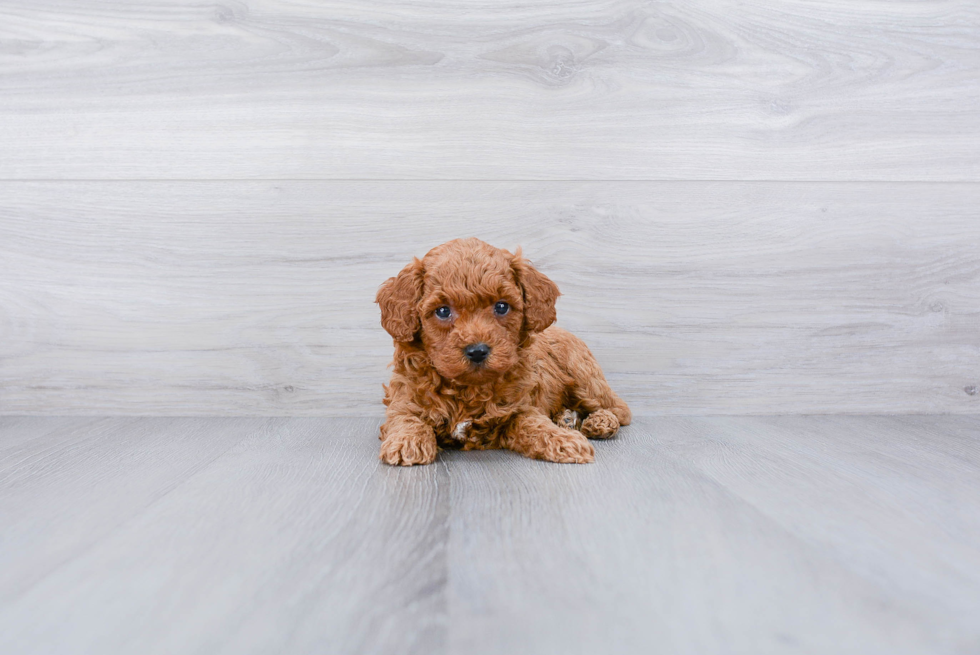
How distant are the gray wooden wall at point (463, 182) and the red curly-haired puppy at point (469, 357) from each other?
47 centimetres

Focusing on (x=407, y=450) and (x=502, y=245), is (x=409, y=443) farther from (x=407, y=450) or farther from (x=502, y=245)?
(x=502, y=245)

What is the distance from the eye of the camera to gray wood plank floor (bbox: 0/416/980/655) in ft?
2.02

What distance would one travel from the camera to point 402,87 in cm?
178

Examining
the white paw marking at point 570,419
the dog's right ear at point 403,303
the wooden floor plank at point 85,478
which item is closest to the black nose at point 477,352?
the dog's right ear at point 403,303

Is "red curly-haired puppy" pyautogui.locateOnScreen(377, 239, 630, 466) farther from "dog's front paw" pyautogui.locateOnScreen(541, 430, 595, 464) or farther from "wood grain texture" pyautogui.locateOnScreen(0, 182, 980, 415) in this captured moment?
"wood grain texture" pyautogui.locateOnScreen(0, 182, 980, 415)

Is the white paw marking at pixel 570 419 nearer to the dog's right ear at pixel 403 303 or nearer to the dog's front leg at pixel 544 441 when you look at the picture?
the dog's front leg at pixel 544 441

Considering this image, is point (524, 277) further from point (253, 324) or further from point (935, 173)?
point (935, 173)

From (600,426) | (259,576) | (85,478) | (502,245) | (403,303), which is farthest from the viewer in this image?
(502,245)

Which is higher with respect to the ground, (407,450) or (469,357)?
(469,357)

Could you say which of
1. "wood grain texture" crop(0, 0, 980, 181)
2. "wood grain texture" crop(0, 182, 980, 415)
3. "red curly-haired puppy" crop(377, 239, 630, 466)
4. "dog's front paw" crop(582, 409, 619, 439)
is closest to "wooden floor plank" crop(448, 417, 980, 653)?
"red curly-haired puppy" crop(377, 239, 630, 466)

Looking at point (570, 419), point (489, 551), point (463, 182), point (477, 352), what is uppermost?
point (463, 182)

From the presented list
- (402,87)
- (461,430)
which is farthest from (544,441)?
(402,87)

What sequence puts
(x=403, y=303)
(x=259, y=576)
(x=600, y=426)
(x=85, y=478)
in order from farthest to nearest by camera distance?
(x=600, y=426)
(x=403, y=303)
(x=85, y=478)
(x=259, y=576)

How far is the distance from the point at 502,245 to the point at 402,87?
54 centimetres
